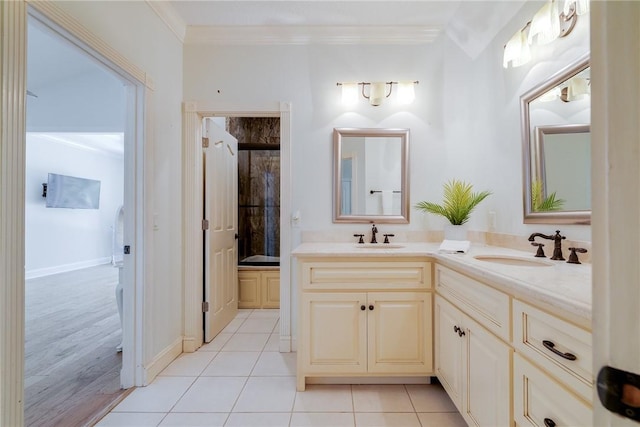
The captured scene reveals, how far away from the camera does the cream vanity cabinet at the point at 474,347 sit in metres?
1.15

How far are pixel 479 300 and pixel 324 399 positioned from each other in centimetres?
114

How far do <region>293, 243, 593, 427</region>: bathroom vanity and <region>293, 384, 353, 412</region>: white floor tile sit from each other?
74 mm

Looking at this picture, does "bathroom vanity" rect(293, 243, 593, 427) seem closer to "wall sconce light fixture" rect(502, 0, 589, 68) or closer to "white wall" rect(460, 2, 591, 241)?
"white wall" rect(460, 2, 591, 241)

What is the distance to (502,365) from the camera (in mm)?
1146

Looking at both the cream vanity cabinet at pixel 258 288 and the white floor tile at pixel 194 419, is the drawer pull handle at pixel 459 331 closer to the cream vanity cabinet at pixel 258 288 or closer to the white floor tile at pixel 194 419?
the white floor tile at pixel 194 419

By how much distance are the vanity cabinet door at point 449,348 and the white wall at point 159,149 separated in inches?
74.4

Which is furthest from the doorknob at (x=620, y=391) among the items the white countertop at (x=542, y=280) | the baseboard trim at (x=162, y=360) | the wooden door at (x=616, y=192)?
the baseboard trim at (x=162, y=360)

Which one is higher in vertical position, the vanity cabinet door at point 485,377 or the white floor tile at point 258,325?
the vanity cabinet door at point 485,377

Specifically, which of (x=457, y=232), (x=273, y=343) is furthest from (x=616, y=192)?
(x=273, y=343)

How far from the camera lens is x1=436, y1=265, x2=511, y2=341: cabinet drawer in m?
1.14

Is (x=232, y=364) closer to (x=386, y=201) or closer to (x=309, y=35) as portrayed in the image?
(x=386, y=201)

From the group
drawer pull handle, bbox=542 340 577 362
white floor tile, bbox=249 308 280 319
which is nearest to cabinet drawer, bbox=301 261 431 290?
drawer pull handle, bbox=542 340 577 362

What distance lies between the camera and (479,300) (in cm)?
132

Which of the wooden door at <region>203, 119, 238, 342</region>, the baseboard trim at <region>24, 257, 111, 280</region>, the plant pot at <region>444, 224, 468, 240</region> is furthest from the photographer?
the baseboard trim at <region>24, 257, 111, 280</region>
